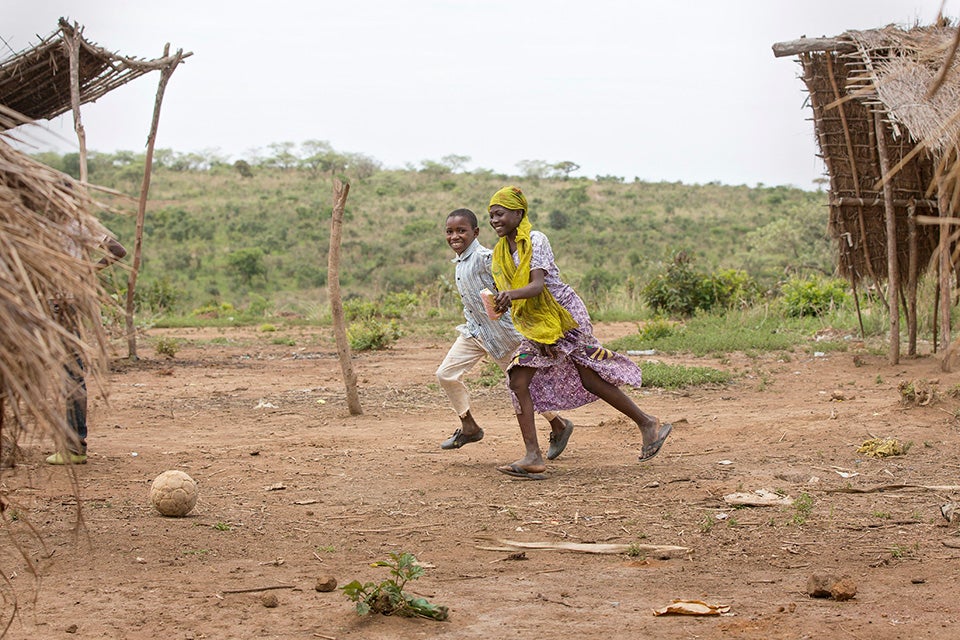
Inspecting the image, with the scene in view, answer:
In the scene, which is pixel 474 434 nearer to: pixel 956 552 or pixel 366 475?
pixel 366 475

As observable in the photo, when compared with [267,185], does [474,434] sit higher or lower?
lower

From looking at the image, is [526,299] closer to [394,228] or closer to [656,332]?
[656,332]

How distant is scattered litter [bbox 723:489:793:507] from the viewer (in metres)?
5.00

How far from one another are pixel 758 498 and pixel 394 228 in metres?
32.3

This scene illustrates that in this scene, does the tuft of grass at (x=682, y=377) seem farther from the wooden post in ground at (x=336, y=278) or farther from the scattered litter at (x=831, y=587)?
the scattered litter at (x=831, y=587)

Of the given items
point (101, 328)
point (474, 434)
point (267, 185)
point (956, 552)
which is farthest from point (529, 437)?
point (267, 185)

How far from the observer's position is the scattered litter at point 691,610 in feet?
11.6

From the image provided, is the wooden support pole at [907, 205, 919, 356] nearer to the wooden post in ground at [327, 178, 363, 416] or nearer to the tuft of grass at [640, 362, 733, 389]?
the tuft of grass at [640, 362, 733, 389]

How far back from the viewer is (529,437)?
231 inches

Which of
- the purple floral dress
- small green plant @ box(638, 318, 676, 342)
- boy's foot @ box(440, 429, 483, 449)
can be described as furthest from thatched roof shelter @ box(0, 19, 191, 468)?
small green plant @ box(638, 318, 676, 342)

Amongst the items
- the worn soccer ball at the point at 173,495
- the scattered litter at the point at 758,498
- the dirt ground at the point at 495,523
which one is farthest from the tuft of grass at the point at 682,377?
the worn soccer ball at the point at 173,495

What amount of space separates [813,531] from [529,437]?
1.81 metres

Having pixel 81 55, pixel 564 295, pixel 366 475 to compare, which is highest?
pixel 81 55

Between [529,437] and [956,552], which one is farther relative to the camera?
[529,437]
